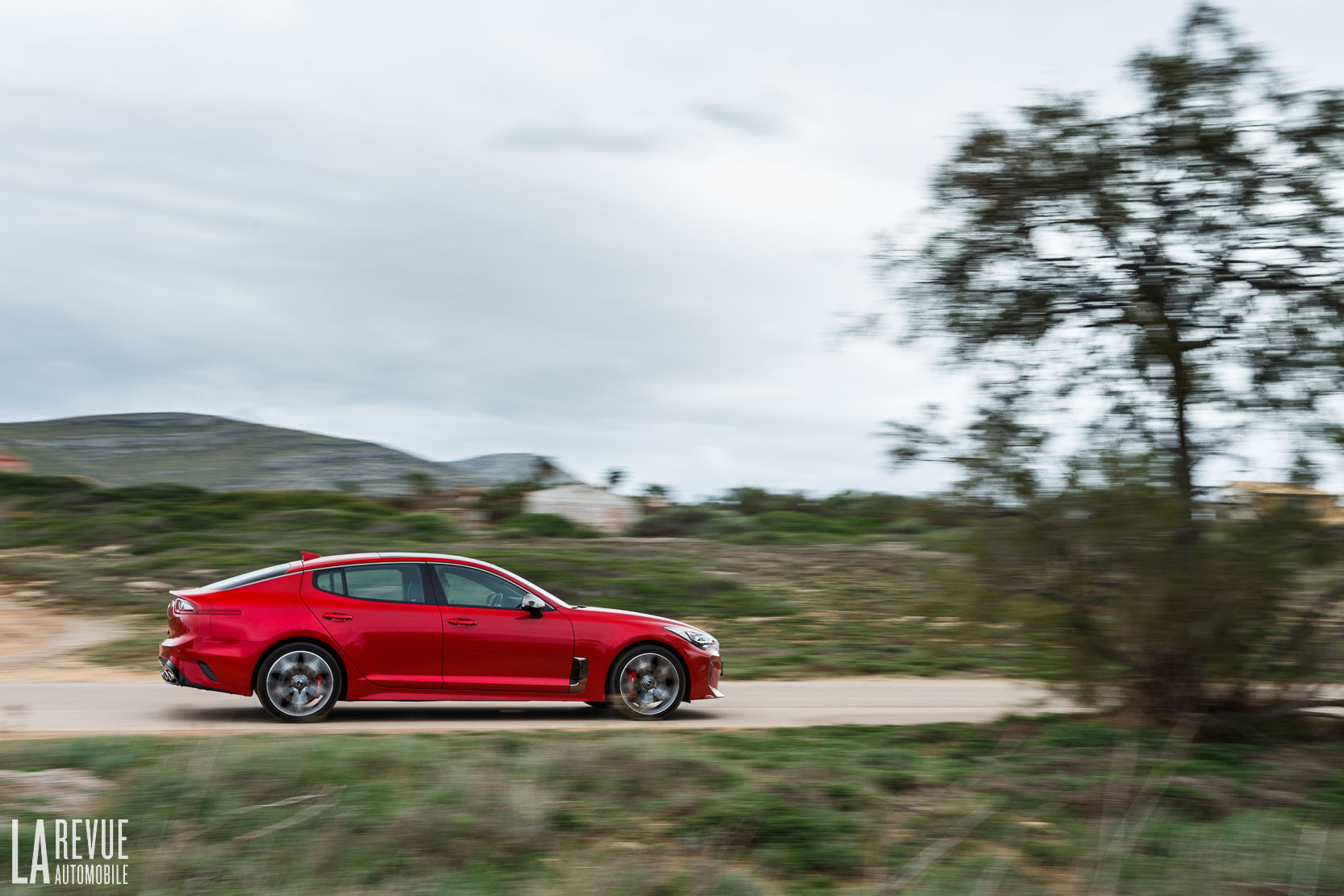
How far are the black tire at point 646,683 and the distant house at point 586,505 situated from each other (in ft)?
93.3

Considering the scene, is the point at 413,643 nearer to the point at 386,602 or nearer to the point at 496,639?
the point at 386,602

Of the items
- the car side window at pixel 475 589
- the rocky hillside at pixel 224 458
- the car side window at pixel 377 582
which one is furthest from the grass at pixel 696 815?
the rocky hillside at pixel 224 458

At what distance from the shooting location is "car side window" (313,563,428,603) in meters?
10.7

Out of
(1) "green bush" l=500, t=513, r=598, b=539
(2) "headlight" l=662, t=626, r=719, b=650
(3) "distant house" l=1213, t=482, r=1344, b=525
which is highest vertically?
(1) "green bush" l=500, t=513, r=598, b=539

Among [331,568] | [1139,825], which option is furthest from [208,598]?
[1139,825]

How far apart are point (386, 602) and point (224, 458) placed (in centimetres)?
4592

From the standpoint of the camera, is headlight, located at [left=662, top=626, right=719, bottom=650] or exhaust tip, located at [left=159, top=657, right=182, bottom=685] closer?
exhaust tip, located at [left=159, top=657, right=182, bottom=685]

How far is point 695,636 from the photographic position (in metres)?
11.3

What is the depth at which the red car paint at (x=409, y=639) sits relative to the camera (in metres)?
10.3

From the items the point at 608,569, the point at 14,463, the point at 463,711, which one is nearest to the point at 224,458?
the point at 14,463

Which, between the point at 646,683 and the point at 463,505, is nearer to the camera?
the point at 646,683

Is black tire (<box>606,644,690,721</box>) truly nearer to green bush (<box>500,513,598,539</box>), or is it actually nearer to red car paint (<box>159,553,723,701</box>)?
red car paint (<box>159,553,723,701</box>)

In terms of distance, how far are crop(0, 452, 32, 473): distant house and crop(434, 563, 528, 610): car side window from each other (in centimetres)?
4031

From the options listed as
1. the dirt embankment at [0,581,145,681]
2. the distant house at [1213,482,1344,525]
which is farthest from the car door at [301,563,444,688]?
the distant house at [1213,482,1344,525]
